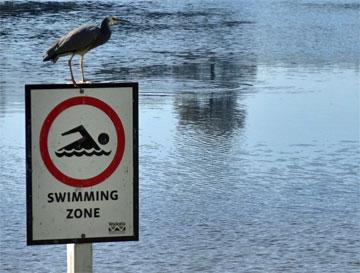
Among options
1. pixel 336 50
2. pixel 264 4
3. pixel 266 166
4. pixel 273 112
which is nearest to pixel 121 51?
pixel 336 50

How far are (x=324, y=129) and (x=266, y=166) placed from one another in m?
2.47

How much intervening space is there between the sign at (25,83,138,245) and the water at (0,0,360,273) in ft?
15.2

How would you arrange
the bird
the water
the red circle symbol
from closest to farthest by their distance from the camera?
1. the red circle symbol
2. the bird
3. the water

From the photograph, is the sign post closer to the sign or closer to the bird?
the sign

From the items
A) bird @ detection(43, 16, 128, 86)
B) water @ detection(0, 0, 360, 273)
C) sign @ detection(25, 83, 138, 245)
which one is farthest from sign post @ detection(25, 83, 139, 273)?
water @ detection(0, 0, 360, 273)

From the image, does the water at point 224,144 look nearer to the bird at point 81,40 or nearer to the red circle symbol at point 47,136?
the bird at point 81,40

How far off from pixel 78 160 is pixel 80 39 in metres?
2.11

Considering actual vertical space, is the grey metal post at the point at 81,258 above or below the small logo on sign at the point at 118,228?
below

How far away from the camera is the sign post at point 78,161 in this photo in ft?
14.9

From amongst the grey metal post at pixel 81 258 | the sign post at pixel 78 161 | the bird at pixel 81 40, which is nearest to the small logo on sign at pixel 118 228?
the sign post at pixel 78 161

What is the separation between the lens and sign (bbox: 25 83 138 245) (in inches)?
179

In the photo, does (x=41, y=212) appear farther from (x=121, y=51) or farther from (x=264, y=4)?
(x=264, y=4)

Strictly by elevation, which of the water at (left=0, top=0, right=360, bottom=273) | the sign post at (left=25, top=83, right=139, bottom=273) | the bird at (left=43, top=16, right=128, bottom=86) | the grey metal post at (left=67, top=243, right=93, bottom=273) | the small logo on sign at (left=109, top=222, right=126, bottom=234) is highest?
the bird at (left=43, top=16, right=128, bottom=86)

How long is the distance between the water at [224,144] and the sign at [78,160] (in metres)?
4.62
